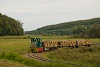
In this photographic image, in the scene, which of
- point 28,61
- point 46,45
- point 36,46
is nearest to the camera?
point 28,61

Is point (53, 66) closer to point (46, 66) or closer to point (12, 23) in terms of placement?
point (46, 66)

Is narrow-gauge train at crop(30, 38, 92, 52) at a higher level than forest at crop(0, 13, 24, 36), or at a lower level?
lower

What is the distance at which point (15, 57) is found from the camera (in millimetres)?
26500

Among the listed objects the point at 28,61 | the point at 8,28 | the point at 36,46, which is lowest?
the point at 28,61

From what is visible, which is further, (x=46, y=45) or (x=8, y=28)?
(x=8, y=28)

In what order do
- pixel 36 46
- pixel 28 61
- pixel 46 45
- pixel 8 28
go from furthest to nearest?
1. pixel 8 28
2. pixel 46 45
3. pixel 36 46
4. pixel 28 61

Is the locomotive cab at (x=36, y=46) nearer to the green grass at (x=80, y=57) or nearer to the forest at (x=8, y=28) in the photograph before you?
the green grass at (x=80, y=57)

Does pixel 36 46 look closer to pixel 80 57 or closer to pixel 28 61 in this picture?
pixel 80 57

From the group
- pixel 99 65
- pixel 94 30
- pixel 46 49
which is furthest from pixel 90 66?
pixel 94 30

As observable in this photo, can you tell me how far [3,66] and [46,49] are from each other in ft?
65.9

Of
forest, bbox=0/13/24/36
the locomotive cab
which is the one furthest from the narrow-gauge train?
forest, bbox=0/13/24/36

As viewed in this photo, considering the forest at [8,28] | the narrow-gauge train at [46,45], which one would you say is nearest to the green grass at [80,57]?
the narrow-gauge train at [46,45]

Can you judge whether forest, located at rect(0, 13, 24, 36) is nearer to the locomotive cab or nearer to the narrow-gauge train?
the narrow-gauge train

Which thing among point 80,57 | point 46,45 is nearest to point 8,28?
point 46,45
